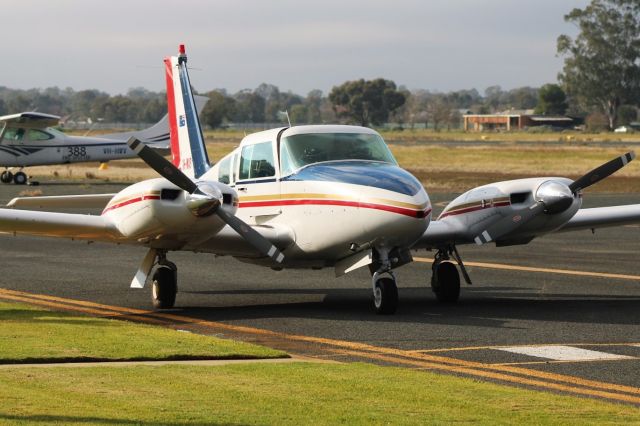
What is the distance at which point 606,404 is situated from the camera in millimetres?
11445

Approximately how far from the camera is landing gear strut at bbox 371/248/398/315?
18312mm

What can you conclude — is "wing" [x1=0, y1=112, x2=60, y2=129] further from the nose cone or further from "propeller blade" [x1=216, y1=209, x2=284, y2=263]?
the nose cone

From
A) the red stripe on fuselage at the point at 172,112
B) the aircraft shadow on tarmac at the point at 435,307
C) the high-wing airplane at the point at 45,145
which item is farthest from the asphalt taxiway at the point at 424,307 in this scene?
the high-wing airplane at the point at 45,145

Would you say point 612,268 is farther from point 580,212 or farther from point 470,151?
point 470,151

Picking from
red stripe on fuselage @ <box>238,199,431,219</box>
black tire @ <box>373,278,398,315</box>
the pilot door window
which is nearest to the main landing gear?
the pilot door window

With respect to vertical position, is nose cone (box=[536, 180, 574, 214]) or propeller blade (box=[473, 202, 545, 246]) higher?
nose cone (box=[536, 180, 574, 214])

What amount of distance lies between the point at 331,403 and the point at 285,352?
3.68 meters

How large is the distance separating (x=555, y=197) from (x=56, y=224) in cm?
752

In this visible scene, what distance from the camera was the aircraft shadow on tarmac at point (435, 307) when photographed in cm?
1838

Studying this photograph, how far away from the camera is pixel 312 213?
61.7 feet

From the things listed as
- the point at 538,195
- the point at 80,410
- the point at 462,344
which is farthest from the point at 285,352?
the point at 538,195

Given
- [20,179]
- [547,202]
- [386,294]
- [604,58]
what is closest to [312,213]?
[386,294]

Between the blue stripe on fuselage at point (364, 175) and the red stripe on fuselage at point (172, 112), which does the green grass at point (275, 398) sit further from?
the red stripe on fuselage at point (172, 112)

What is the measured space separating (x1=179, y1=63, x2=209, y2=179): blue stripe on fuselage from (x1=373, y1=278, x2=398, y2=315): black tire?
5824 millimetres
